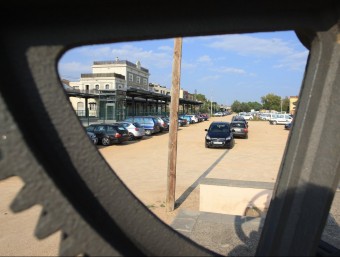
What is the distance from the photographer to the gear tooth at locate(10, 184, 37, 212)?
117cm

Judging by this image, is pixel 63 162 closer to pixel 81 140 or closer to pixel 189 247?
pixel 81 140

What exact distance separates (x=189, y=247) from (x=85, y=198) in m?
0.50

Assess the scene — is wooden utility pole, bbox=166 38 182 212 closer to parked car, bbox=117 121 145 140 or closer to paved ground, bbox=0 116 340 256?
paved ground, bbox=0 116 340 256

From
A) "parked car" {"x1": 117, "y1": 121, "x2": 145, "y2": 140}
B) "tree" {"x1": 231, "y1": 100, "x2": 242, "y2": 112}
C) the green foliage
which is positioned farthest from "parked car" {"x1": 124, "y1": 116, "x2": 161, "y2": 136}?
"tree" {"x1": 231, "y1": 100, "x2": 242, "y2": 112}

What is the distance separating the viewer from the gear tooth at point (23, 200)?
117 centimetres

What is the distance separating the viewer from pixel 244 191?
314 inches

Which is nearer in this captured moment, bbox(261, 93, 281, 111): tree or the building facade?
the building facade

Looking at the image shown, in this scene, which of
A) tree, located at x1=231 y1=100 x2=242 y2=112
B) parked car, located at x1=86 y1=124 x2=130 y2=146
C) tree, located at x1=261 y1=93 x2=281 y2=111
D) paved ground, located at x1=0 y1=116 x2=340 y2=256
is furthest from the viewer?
tree, located at x1=231 y1=100 x2=242 y2=112

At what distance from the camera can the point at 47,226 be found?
1.20 meters

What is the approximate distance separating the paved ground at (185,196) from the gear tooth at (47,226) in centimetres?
414

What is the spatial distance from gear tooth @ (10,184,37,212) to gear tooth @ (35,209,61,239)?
0.20 ft

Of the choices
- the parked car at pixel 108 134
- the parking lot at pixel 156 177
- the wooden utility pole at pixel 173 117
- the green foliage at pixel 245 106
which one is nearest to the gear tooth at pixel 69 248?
the parking lot at pixel 156 177

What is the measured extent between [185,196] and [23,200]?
8.51 m

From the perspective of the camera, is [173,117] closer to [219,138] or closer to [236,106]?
[219,138]
